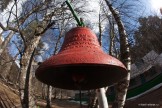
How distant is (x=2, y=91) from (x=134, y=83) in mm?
30489

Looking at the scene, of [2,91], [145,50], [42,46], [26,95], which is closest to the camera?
[26,95]

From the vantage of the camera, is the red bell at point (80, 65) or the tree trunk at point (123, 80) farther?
the tree trunk at point (123, 80)

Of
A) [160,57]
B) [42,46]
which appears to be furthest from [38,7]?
[160,57]

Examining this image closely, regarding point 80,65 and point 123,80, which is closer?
point 80,65

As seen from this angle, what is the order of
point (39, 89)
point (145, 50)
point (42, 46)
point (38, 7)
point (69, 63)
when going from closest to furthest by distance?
point (69, 63)
point (38, 7)
point (42, 46)
point (39, 89)
point (145, 50)

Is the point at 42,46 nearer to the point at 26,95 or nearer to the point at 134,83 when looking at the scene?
the point at 134,83

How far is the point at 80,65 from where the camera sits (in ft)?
11.2

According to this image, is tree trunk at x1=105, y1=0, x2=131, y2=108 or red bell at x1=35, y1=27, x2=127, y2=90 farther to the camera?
tree trunk at x1=105, y1=0, x2=131, y2=108

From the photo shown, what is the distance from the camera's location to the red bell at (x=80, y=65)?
129 inches

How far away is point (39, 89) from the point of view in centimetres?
4097

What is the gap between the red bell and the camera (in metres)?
3.27

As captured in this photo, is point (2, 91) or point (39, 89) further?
point (39, 89)

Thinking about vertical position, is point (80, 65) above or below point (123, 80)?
above

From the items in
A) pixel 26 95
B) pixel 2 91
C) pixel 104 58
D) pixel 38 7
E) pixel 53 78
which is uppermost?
pixel 38 7
